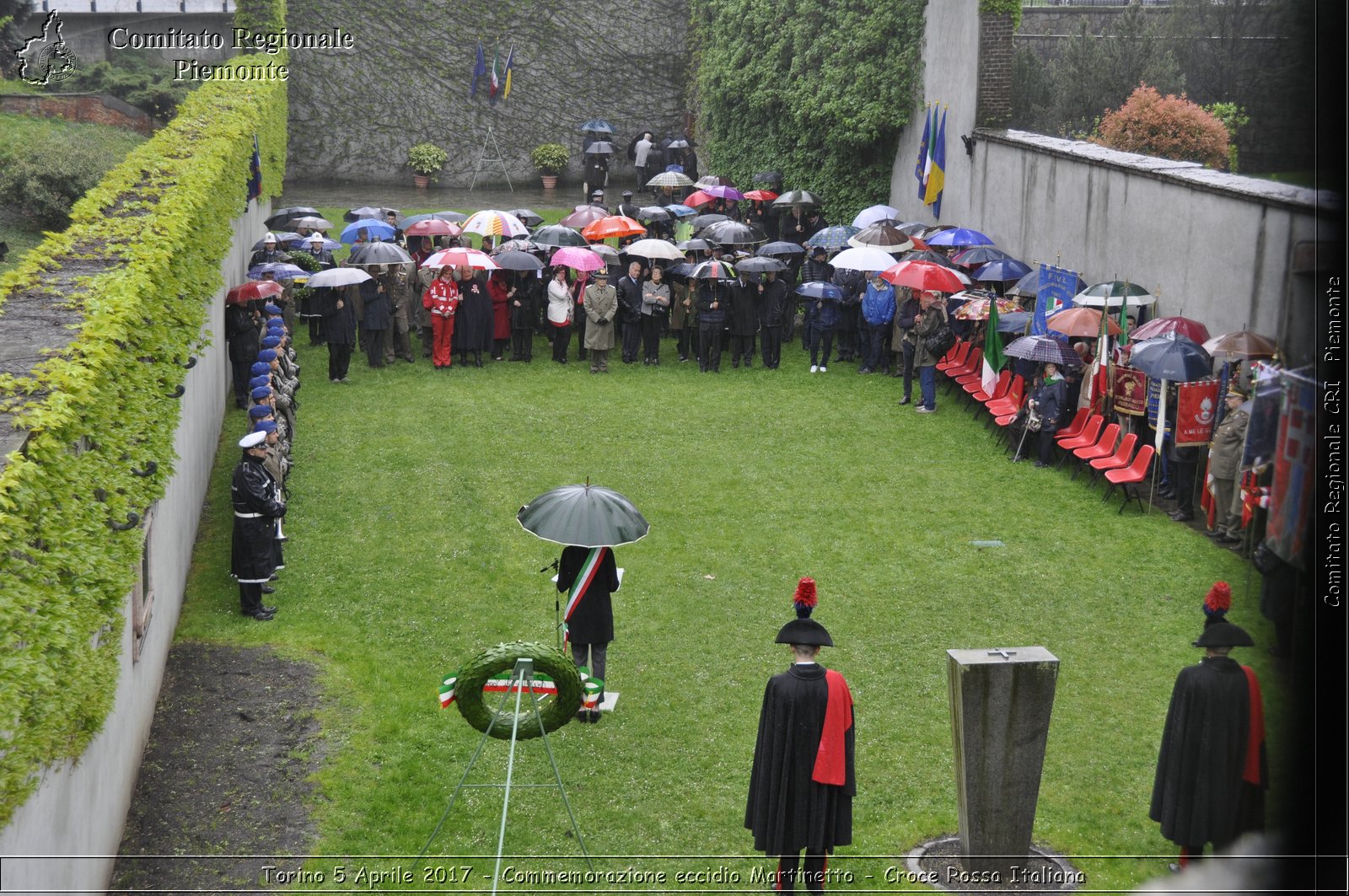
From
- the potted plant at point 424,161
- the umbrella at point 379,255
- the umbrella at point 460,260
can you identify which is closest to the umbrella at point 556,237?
the umbrella at point 460,260

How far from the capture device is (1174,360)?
13.2 metres

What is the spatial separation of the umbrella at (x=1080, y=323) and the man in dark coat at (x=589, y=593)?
8064mm

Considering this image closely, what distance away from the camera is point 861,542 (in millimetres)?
13008

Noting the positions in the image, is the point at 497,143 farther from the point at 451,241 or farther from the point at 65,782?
the point at 65,782

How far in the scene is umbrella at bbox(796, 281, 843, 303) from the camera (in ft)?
64.5

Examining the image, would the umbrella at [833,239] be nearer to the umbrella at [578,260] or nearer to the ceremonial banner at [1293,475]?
the umbrella at [578,260]

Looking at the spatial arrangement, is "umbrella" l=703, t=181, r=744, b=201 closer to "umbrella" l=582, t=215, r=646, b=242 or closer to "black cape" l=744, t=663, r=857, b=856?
"umbrella" l=582, t=215, r=646, b=242

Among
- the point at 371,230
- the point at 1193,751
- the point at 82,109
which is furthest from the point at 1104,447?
the point at 82,109

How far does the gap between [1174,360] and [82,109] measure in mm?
26591

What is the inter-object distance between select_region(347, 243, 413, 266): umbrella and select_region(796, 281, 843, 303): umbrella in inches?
233

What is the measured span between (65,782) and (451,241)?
1732cm

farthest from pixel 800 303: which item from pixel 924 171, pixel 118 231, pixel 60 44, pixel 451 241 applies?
pixel 60 44

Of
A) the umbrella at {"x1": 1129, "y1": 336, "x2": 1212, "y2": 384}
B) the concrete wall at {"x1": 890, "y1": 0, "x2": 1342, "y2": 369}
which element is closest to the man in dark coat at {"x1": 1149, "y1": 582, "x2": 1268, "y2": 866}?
the concrete wall at {"x1": 890, "y1": 0, "x2": 1342, "y2": 369}

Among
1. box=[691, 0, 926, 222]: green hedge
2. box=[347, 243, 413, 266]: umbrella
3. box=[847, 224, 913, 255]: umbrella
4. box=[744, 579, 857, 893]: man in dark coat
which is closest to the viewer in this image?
box=[744, 579, 857, 893]: man in dark coat
